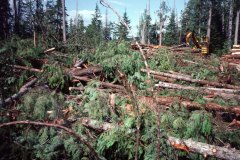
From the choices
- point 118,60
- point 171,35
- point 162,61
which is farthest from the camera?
point 171,35

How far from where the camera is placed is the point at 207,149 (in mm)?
→ 4629

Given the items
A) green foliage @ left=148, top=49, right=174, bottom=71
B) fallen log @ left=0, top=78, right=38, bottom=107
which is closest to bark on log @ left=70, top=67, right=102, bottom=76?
fallen log @ left=0, top=78, right=38, bottom=107

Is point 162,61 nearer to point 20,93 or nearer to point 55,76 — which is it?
point 55,76

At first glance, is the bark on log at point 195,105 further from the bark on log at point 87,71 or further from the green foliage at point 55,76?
the green foliage at point 55,76

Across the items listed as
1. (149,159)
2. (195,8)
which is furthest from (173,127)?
(195,8)

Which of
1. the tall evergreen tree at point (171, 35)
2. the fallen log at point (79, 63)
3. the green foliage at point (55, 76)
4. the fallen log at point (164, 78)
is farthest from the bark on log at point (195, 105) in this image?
the tall evergreen tree at point (171, 35)

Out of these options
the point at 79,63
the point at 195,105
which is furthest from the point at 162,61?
the point at 195,105

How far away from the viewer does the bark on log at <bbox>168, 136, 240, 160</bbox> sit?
4391mm

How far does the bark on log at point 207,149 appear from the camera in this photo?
14.4ft

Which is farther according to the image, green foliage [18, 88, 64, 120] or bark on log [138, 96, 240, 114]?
bark on log [138, 96, 240, 114]

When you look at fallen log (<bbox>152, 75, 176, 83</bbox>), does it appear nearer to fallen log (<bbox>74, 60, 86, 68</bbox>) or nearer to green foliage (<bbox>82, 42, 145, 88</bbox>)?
green foliage (<bbox>82, 42, 145, 88</bbox>)

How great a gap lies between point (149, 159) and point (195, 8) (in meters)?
46.9

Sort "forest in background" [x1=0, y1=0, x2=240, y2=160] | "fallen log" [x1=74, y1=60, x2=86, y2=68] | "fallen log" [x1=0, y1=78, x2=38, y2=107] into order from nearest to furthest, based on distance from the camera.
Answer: "forest in background" [x1=0, y1=0, x2=240, y2=160] < "fallen log" [x1=0, y1=78, x2=38, y2=107] < "fallen log" [x1=74, y1=60, x2=86, y2=68]

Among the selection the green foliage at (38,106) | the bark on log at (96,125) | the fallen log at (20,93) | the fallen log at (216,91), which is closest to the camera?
the bark on log at (96,125)
